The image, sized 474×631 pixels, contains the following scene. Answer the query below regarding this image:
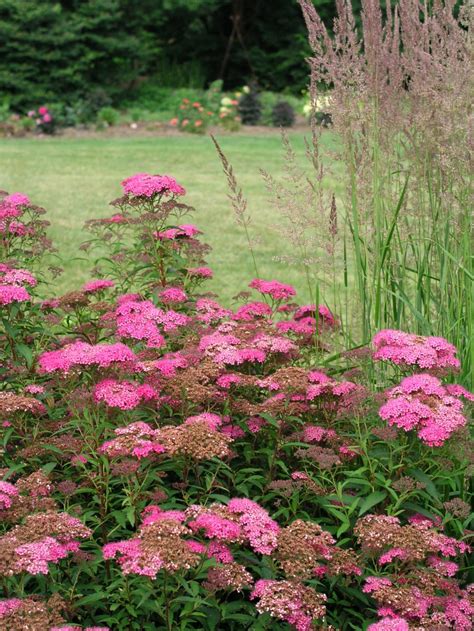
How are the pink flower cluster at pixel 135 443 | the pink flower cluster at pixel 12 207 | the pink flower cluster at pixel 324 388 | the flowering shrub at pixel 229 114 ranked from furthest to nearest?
the flowering shrub at pixel 229 114 → the pink flower cluster at pixel 12 207 → the pink flower cluster at pixel 324 388 → the pink flower cluster at pixel 135 443

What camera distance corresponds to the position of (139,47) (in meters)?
19.8

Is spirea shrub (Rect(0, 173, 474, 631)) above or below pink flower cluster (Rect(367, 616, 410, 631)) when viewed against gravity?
above

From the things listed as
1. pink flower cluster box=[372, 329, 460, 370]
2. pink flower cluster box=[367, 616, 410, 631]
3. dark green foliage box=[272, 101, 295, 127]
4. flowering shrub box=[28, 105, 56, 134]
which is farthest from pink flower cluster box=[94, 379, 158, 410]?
dark green foliage box=[272, 101, 295, 127]

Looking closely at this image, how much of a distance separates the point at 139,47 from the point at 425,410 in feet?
59.6

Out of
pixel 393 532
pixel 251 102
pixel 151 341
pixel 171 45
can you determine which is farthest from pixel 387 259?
pixel 171 45

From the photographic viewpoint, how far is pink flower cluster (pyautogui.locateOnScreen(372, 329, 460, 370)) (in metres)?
2.98

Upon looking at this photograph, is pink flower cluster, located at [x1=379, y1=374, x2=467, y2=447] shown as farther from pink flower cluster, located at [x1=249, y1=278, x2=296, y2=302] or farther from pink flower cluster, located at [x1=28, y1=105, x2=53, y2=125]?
pink flower cluster, located at [x1=28, y1=105, x2=53, y2=125]

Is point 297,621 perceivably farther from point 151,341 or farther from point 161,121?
point 161,121

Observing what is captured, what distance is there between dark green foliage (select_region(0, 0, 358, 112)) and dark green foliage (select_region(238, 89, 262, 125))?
2667mm

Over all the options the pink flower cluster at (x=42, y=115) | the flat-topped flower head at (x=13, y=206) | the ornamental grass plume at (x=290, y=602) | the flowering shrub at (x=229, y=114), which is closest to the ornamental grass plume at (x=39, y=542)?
the ornamental grass plume at (x=290, y=602)

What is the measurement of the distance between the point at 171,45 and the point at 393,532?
70.1ft

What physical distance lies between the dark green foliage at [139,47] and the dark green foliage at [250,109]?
2667 millimetres

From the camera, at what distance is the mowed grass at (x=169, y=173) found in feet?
26.8

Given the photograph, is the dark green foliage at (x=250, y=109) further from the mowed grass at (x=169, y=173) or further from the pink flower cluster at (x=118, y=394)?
the pink flower cluster at (x=118, y=394)
